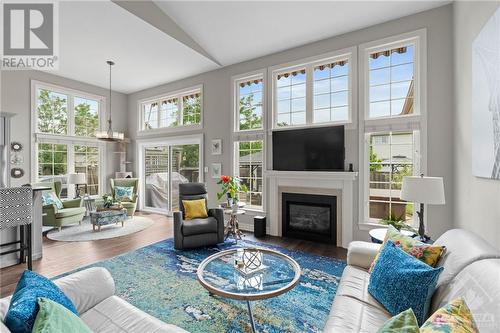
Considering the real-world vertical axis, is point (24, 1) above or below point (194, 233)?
above

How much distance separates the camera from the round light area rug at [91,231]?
4.28 m

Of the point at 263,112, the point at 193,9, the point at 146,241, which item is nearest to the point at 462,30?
the point at 263,112

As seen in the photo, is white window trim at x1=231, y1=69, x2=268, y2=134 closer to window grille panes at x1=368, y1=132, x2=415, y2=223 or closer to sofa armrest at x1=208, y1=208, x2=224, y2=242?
sofa armrest at x1=208, y1=208, x2=224, y2=242

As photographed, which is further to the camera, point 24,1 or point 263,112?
point 263,112

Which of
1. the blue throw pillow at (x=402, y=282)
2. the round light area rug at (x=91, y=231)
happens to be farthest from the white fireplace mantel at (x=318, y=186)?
the round light area rug at (x=91, y=231)

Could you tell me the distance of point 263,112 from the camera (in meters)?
4.64

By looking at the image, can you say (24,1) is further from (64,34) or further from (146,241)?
(146,241)

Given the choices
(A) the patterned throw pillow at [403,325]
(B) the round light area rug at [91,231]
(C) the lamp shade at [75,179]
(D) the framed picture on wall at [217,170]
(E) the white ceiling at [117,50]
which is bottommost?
(B) the round light area rug at [91,231]

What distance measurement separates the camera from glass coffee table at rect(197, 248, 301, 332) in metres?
1.69

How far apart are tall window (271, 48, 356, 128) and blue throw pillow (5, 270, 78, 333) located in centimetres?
388

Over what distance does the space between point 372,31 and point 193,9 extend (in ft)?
8.88

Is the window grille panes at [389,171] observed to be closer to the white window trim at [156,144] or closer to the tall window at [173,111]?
the white window trim at [156,144]

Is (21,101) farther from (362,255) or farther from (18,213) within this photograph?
(362,255)

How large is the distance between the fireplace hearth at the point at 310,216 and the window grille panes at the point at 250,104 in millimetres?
1592
